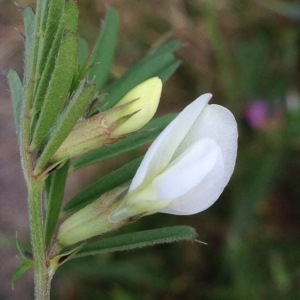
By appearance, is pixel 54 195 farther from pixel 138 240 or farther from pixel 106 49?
pixel 106 49

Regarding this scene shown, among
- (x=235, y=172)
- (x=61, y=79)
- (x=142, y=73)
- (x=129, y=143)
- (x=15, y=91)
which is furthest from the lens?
(x=235, y=172)

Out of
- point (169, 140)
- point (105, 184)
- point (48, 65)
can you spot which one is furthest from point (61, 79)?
point (105, 184)

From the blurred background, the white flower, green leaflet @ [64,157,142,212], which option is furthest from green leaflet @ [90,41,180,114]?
the blurred background

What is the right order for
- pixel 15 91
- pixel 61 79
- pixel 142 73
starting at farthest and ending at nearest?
1. pixel 142 73
2. pixel 15 91
3. pixel 61 79

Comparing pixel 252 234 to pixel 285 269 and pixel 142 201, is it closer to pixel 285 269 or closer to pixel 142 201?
pixel 285 269

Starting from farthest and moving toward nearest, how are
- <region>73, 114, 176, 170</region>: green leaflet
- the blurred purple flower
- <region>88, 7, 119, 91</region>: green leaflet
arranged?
1. the blurred purple flower
2. <region>88, 7, 119, 91</region>: green leaflet
3. <region>73, 114, 176, 170</region>: green leaflet

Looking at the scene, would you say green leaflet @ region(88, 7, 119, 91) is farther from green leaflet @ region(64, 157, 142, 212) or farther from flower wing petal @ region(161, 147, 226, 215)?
flower wing petal @ region(161, 147, 226, 215)

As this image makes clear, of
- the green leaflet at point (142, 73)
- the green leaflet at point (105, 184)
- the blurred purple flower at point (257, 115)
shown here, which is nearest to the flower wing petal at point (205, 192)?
the green leaflet at point (105, 184)
